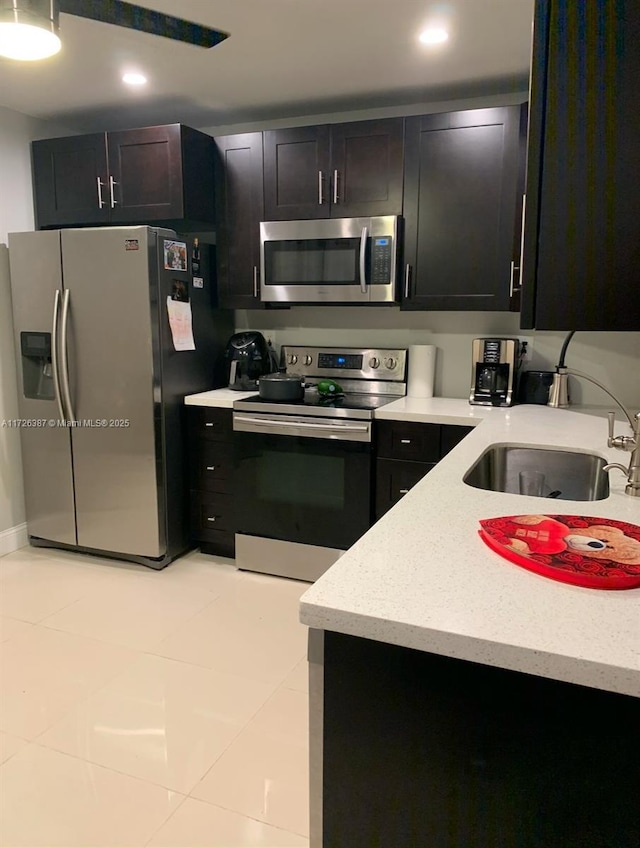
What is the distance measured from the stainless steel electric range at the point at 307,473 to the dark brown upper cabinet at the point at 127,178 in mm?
1115

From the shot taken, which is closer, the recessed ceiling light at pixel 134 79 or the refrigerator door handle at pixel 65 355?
the recessed ceiling light at pixel 134 79

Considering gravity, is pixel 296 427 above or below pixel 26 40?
below

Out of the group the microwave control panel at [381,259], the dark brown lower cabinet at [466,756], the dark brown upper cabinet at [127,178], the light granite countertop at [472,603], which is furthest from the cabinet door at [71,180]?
the dark brown lower cabinet at [466,756]

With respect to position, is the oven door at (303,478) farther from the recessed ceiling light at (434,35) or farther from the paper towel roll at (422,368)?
the recessed ceiling light at (434,35)

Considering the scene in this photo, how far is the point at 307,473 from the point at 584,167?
87.0 inches

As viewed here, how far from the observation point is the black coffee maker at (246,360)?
3439mm

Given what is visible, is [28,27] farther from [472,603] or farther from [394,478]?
[394,478]

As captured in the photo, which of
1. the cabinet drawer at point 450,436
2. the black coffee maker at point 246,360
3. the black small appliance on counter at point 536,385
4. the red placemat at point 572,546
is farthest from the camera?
the black coffee maker at point 246,360

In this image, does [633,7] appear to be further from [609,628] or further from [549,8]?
[609,628]

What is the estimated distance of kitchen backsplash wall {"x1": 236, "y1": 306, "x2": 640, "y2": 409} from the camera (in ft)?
9.81

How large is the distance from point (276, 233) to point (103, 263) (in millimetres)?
884

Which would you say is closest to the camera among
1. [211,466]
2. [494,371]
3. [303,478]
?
[494,371]

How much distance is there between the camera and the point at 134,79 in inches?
112

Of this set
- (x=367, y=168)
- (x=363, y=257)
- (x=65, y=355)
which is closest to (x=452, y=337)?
(x=363, y=257)
